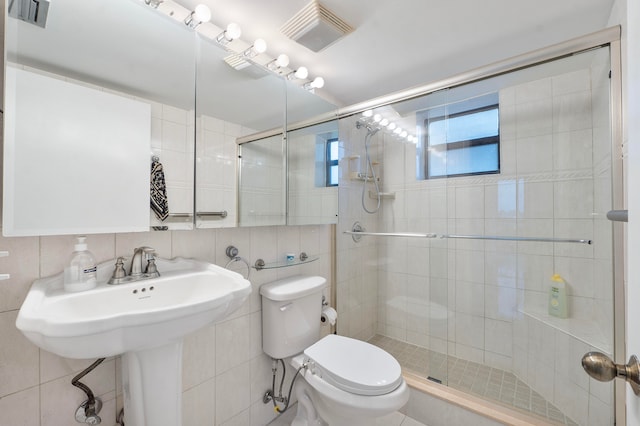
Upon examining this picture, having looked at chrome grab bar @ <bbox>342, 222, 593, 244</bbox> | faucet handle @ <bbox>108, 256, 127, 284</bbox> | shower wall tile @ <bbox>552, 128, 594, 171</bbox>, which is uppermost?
shower wall tile @ <bbox>552, 128, 594, 171</bbox>

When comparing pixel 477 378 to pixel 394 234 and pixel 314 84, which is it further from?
pixel 314 84

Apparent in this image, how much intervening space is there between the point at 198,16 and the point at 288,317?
1.51 m

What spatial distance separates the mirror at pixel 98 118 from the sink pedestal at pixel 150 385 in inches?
17.9

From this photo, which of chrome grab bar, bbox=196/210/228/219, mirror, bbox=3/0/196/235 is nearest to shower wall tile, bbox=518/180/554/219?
chrome grab bar, bbox=196/210/228/219

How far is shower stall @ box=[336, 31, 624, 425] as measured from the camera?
4.42ft

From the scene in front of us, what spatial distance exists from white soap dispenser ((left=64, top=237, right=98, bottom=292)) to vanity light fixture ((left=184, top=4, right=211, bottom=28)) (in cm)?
99

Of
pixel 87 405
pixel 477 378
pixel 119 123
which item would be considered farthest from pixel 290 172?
pixel 477 378

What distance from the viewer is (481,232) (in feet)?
6.15

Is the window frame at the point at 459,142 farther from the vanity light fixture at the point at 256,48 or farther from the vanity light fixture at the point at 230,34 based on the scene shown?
the vanity light fixture at the point at 230,34

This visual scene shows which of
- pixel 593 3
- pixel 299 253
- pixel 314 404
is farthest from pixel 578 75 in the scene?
pixel 314 404

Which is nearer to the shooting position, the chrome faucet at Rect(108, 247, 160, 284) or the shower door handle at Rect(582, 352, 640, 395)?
the shower door handle at Rect(582, 352, 640, 395)

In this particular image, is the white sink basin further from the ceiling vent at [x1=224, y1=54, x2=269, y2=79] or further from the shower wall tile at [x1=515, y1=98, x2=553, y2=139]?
the shower wall tile at [x1=515, y1=98, x2=553, y2=139]

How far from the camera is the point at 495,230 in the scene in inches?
72.2

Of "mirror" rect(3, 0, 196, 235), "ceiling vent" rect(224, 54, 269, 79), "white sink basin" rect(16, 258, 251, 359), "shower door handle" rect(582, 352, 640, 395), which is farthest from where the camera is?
"ceiling vent" rect(224, 54, 269, 79)
